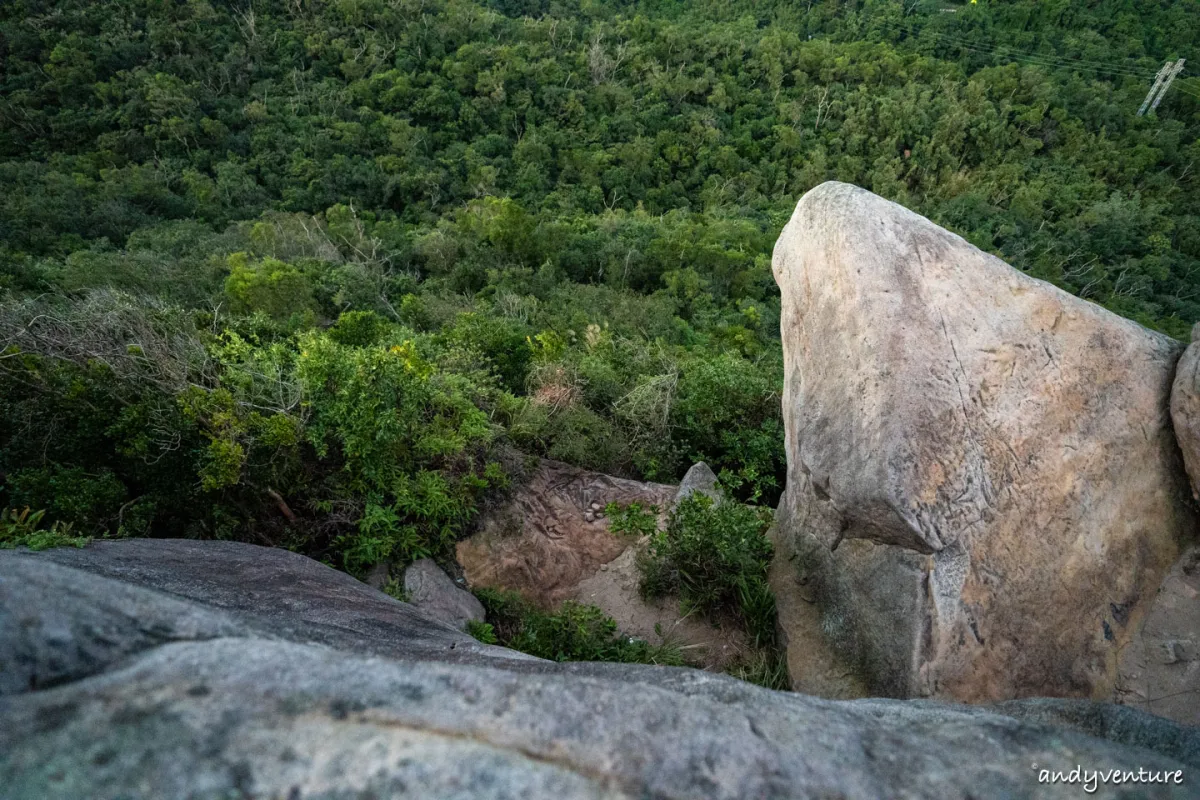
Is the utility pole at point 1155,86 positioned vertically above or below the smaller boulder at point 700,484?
above

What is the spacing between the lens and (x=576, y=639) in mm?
5797

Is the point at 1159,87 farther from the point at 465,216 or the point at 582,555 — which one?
the point at 582,555

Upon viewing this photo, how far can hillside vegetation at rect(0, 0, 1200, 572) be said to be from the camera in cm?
619

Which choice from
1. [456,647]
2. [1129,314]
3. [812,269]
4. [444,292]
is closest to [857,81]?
[1129,314]

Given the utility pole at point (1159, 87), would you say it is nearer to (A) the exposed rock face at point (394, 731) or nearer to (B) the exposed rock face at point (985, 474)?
(B) the exposed rock face at point (985, 474)

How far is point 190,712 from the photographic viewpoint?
172cm

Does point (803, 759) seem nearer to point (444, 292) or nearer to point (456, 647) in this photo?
point (456, 647)

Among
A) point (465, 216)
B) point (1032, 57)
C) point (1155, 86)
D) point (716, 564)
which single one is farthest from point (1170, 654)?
point (1032, 57)

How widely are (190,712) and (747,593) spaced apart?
5155mm

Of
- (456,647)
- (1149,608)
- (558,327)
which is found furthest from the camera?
(558,327)

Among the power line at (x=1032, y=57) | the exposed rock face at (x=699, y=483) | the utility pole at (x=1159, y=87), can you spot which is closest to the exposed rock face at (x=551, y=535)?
the exposed rock face at (x=699, y=483)

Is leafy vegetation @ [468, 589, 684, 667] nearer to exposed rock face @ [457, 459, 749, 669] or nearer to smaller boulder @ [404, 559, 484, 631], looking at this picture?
smaller boulder @ [404, 559, 484, 631]

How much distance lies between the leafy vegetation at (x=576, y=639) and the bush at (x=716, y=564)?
660mm

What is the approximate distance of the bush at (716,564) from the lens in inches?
240
